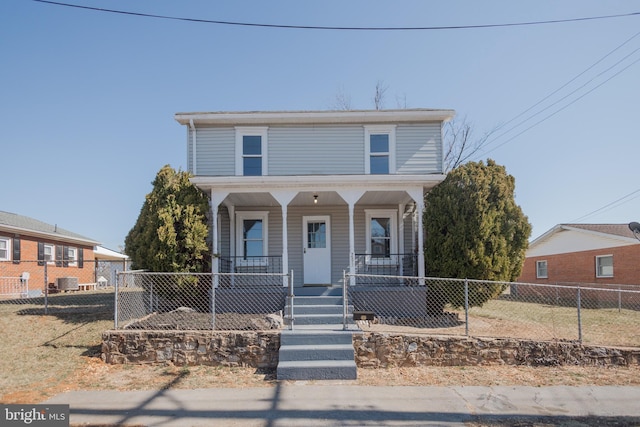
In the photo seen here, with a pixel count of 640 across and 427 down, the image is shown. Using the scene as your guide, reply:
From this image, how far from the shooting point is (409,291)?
10008 mm

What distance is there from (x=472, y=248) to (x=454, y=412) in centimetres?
510

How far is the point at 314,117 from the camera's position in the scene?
12.4 metres

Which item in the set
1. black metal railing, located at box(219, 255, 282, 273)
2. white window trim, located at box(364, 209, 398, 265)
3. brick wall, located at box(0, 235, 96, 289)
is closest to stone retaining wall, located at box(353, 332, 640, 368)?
white window trim, located at box(364, 209, 398, 265)

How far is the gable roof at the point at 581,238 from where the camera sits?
1752 cm

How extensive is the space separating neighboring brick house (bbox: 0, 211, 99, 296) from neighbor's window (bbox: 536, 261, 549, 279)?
2354 cm

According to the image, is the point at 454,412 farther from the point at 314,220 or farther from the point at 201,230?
the point at 314,220

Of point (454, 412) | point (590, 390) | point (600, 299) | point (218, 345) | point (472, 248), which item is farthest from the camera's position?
point (600, 299)

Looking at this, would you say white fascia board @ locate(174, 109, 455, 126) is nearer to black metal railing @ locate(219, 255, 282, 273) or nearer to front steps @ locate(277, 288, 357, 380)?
black metal railing @ locate(219, 255, 282, 273)

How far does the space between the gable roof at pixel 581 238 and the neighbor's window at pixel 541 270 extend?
57 cm

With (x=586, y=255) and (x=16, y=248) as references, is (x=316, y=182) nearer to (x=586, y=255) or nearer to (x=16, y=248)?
(x=16, y=248)

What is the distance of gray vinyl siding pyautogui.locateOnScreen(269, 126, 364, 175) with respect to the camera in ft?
40.7

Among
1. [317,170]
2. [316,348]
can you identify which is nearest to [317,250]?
[317,170]

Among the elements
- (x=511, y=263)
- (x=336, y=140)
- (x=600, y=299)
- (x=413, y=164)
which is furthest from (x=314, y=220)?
(x=600, y=299)

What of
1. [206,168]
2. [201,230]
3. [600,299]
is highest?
[206,168]
